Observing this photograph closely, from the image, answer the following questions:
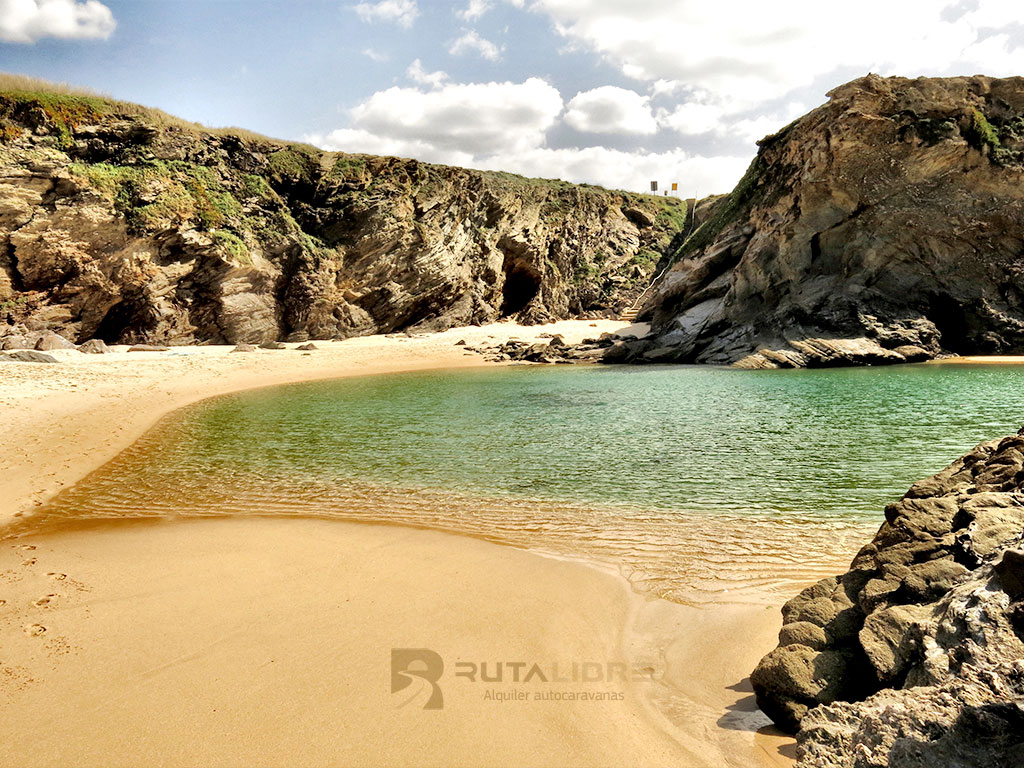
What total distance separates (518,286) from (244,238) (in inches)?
754

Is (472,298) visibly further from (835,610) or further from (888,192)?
(835,610)

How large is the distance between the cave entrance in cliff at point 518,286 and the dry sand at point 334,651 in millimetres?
35051

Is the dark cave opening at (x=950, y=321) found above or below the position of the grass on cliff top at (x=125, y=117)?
below

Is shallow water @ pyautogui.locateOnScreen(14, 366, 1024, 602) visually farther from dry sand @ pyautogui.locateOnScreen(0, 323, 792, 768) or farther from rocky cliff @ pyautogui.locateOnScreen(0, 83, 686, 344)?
rocky cliff @ pyautogui.locateOnScreen(0, 83, 686, 344)

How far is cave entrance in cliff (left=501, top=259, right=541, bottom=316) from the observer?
40.2 metres

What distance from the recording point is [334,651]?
144 inches

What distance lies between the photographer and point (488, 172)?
43688 mm

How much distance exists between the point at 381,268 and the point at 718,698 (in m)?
32.5

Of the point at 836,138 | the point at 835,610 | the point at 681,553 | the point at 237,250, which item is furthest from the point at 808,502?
the point at 237,250

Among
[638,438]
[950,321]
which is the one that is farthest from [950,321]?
[638,438]

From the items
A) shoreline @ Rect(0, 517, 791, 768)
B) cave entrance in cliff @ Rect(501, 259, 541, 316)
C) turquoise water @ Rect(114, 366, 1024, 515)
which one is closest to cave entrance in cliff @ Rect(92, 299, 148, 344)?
turquoise water @ Rect(114, 366, 1024, 515)

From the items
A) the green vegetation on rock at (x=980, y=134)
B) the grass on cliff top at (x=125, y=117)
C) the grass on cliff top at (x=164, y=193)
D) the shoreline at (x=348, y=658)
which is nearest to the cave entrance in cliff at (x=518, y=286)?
the grass on cliff top at (x=125, y=117)

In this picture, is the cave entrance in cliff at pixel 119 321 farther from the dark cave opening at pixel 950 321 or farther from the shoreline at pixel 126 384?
the dark cave opening at pixel 950 321

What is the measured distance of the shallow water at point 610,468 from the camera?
5.54 metres
